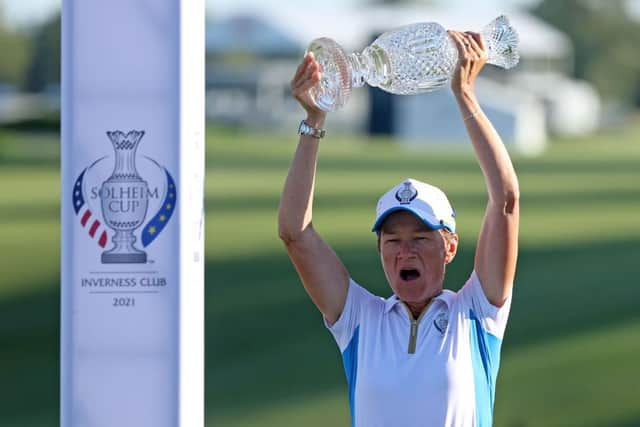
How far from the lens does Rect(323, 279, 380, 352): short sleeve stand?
423cm

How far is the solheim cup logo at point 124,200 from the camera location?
4.09m

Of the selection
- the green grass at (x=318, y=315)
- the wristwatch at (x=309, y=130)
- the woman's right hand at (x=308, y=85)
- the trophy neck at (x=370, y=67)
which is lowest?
the green grass at (x=318, y=315)

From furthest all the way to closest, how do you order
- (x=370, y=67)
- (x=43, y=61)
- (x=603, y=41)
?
1. (x=603, y=41)
2. (x=43, y=61)
3. (x=370, y=67)

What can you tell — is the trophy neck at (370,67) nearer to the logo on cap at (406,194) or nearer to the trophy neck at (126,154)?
the logo on cap at (406,194)

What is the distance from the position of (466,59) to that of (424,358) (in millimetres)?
836

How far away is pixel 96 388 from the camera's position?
13.5 feet

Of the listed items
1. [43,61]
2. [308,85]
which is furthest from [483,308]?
[43,61]

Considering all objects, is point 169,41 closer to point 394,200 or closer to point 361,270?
point 394,200

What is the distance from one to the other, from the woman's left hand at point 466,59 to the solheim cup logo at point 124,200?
33.2 inches

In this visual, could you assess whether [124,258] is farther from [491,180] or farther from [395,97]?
[395,97]

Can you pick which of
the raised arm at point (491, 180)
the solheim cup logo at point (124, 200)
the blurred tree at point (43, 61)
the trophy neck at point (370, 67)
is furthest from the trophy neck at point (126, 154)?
the blurred tree at point (43, 61)

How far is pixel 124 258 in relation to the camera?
4.13m

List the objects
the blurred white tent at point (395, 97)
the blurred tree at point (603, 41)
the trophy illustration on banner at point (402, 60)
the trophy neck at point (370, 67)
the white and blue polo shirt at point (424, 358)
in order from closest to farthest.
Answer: the white and blue polo shirt at point (424, 358) < the trophy illustration on banner at point (402, 60) < the trophy neck at point (370, 67) < the blurred white tent at point (395, 97) < the blurred tree at point (603, 41)

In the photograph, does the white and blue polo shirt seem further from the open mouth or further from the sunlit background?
the sunlit background
